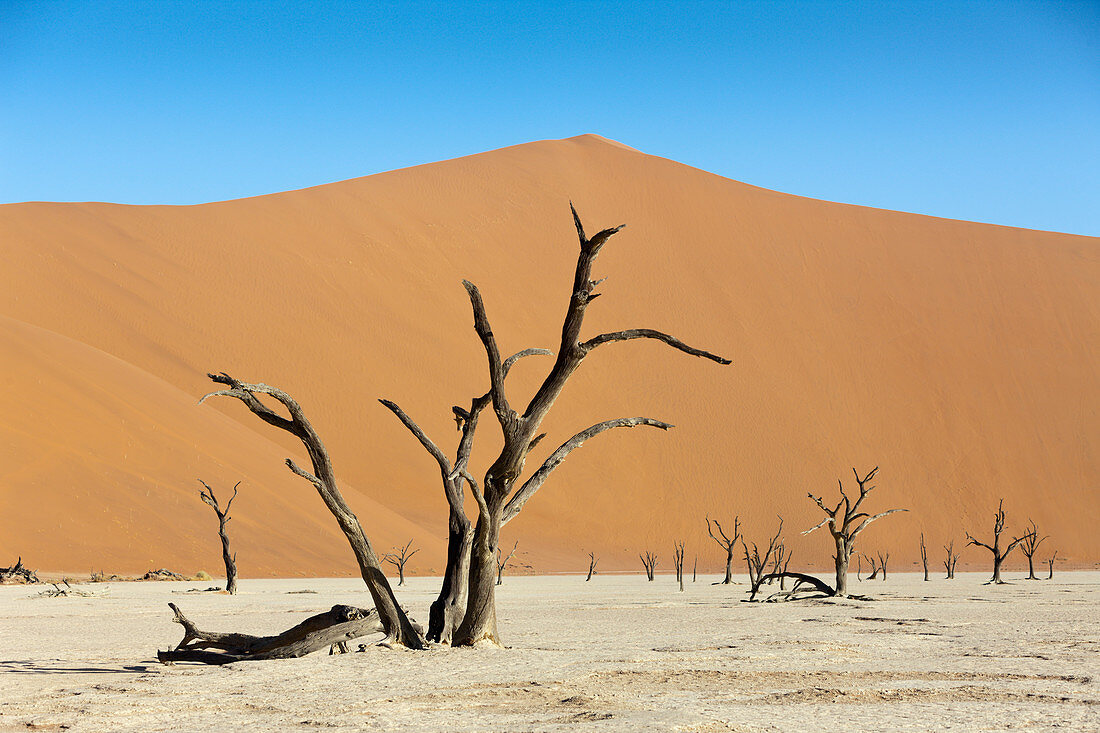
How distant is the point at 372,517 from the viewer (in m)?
42.6

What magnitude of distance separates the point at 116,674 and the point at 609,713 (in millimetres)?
5041

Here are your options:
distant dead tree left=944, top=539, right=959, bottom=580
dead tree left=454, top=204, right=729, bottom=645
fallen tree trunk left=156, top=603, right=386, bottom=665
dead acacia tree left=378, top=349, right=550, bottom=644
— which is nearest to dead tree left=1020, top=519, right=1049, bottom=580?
distant dead tree left=944, top=539, right=959, bottom=580

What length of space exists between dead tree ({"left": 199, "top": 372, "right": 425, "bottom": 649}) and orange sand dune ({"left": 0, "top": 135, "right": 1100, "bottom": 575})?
25.4 meters

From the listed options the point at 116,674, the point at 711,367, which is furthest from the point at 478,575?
the point at 711,367

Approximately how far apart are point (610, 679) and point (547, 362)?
52838 millimetres

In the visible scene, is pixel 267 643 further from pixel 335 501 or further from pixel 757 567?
pixel 757 567

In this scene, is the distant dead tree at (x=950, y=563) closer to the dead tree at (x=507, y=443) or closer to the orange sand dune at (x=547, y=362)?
the orange sand dune at (x=547, y=362)

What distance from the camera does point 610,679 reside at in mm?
9250

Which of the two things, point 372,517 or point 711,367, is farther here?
point 711,367

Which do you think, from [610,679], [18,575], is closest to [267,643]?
[610,679]

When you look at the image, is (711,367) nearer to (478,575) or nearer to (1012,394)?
(1012,394)

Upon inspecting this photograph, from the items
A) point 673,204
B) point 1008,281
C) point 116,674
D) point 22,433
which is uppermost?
point 673,204

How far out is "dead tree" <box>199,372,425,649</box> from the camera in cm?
1001

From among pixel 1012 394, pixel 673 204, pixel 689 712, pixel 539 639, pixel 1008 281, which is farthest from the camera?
pixel 673 204
